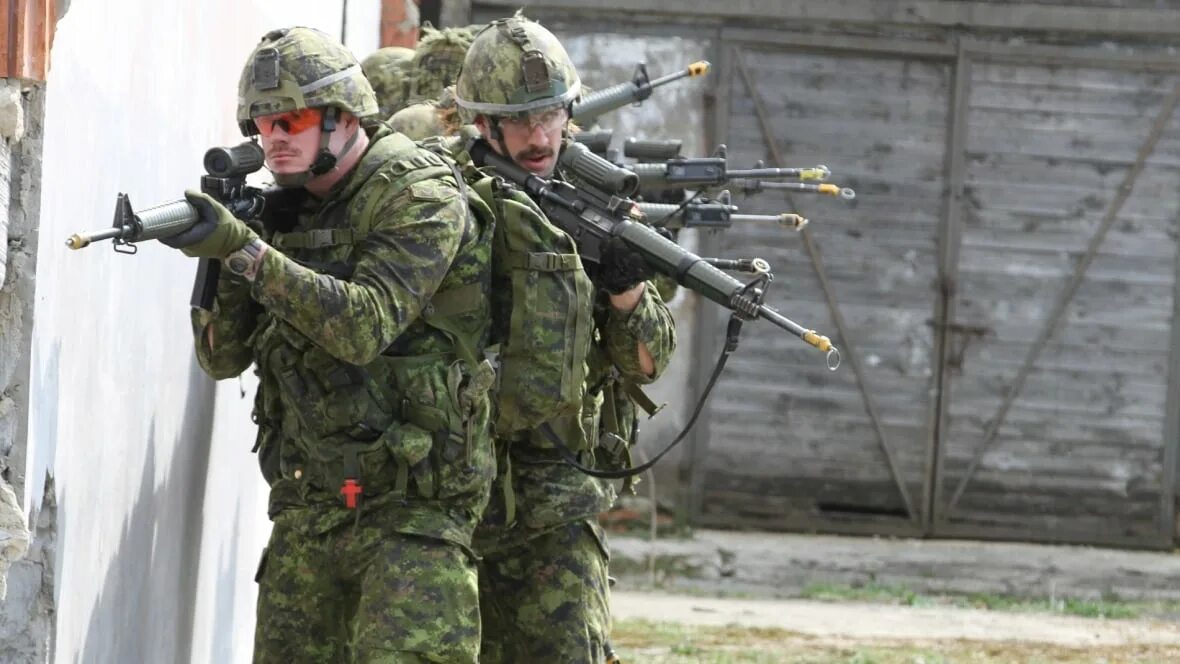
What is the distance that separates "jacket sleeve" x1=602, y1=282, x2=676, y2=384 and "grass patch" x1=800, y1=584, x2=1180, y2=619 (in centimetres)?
547

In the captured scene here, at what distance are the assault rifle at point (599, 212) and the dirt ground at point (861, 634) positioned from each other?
11.8ft

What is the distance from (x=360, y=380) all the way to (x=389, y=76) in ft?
8.84

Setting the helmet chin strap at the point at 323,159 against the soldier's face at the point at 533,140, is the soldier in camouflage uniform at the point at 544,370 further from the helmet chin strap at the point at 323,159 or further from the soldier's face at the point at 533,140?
the helmet chin strap at the point at 323,159

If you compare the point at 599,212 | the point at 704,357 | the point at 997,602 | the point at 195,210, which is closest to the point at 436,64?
the point at 599,212

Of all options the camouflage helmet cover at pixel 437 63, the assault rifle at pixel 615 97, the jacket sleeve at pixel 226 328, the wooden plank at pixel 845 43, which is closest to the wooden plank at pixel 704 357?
the wooden plank at pixel 845 43

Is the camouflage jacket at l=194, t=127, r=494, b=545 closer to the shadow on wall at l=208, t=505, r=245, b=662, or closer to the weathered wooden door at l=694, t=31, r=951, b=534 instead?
the shadow on wall at l=208, t=505, r=245, b=662

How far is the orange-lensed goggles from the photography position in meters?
3.96

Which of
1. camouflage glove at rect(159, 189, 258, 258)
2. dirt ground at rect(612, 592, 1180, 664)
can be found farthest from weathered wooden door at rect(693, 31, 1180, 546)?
camouflage glove at rect(159, 189, 258, 258)

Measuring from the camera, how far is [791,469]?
10930 mm

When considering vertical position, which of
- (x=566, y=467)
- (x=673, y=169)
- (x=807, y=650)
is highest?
(x=673, y=169)

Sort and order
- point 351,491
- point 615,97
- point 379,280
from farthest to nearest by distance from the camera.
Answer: point 615,97, point 351,491, point 379,280

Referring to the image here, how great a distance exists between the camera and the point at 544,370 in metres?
4.44

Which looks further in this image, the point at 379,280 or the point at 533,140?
the point at 533,140

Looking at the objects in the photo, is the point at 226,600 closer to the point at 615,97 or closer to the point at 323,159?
the point at 323,159
